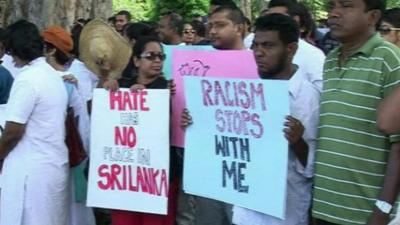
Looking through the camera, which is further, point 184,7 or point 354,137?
point 184,7

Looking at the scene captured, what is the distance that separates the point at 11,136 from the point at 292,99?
2090mm

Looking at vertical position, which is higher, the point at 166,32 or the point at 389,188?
the point at 389,188

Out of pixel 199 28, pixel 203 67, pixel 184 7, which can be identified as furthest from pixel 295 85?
pixel 184 7

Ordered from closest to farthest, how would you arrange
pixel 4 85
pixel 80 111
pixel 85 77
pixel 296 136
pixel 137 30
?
pixel 296 136, pixel 80 111, pixel 4 85, pixel 85 77, pixel 137 30

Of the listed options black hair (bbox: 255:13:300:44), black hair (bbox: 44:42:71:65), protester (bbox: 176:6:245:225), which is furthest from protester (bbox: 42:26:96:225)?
black hair (bbox: 255:13:300:44)

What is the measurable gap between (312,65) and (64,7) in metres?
8.38

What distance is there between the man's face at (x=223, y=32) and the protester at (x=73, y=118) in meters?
A: 1.15

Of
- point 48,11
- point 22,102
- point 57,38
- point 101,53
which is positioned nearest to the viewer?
point 22,102

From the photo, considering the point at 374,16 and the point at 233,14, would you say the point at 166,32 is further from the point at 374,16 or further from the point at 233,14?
the point at 374,16

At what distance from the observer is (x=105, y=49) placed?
238 inches

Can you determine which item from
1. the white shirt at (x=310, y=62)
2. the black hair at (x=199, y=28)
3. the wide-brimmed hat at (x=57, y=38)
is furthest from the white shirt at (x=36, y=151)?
the black hair at (x=199, y=28)

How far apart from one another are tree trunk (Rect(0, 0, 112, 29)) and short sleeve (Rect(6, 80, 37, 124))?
24.6ft

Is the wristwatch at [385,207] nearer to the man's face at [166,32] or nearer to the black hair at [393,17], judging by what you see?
the black hair at [393,17]

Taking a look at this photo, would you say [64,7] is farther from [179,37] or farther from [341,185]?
[341,185]
